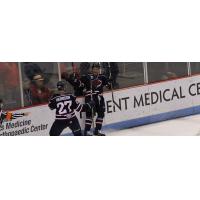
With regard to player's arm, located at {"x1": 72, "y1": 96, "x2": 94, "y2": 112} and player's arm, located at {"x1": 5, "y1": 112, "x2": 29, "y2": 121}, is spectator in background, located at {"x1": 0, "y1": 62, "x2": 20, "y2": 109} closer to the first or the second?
player's arm, located at {"x1": 5, "y1": 112, "x2": 29, "y2": 121}

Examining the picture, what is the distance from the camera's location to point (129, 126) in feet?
18.6

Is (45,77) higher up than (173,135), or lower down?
higher up

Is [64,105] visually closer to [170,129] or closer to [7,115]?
[7,115]

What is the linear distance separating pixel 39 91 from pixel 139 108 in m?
0.71

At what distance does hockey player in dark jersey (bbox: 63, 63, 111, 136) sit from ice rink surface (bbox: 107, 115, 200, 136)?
0.46ft

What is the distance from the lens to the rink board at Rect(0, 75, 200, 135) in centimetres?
565

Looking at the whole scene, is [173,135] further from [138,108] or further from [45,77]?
[45,77]

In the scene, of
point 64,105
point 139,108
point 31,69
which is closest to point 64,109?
point 64,105

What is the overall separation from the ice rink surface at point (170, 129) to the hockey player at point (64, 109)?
0.25m

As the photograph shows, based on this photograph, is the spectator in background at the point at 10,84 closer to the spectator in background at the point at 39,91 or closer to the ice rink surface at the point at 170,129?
the spectator in background at the point at 39,91

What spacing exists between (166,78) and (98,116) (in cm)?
55

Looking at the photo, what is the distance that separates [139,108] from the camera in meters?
5.68
